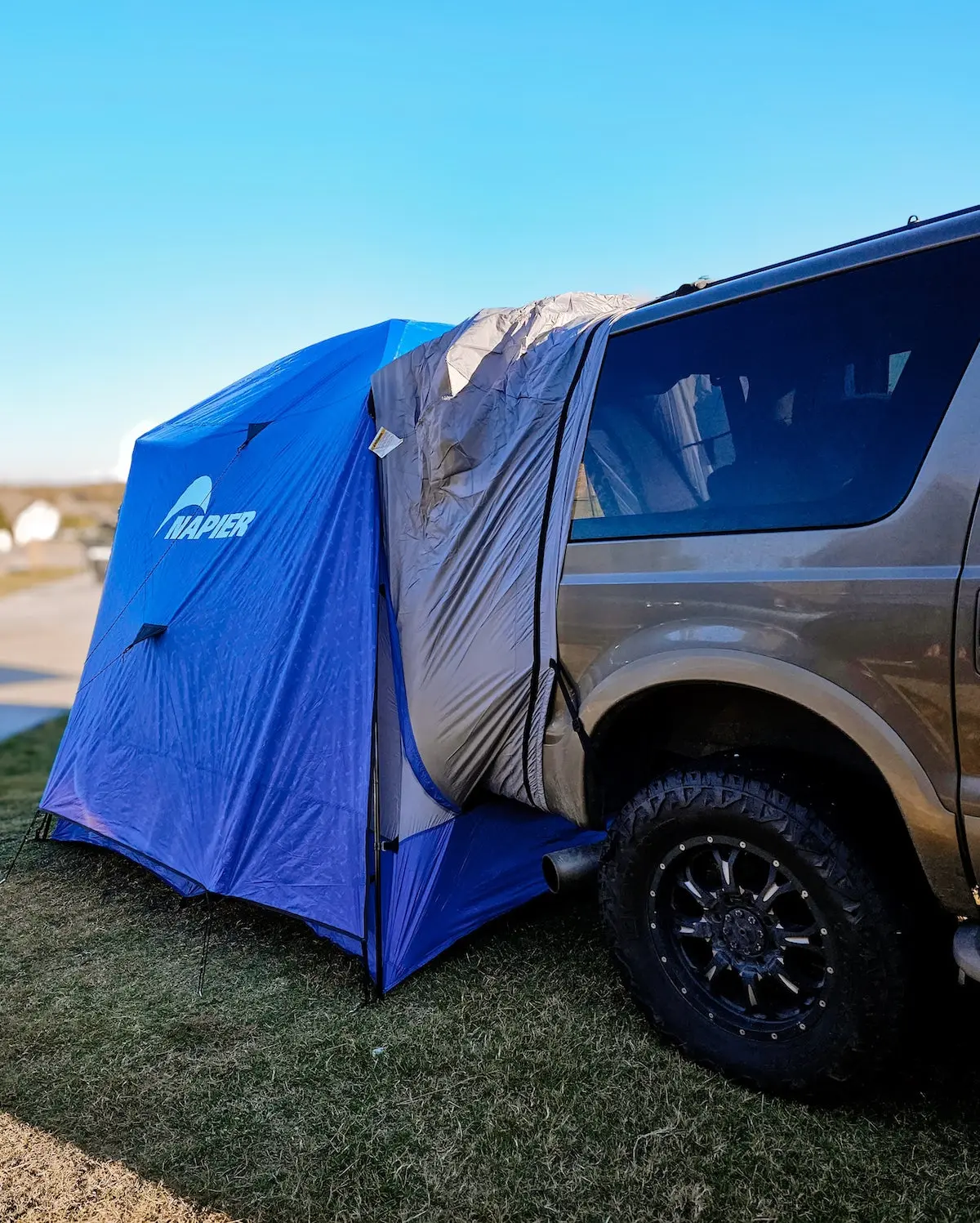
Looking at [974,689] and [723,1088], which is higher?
[974,689]

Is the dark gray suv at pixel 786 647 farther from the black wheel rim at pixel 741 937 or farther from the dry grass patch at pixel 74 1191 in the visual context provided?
the dry grass patch at pixel 74 1191

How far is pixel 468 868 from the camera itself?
3637 millimetres

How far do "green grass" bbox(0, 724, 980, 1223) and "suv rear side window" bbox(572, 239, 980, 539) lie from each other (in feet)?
5.57

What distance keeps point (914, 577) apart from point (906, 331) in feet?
2.23

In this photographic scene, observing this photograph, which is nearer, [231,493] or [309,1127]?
[309,1127]

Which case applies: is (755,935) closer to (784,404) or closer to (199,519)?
(784,404)

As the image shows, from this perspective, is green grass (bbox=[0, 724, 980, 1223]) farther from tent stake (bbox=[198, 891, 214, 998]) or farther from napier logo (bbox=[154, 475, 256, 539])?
napier logo (bbox=[154, 475, 256, 539])

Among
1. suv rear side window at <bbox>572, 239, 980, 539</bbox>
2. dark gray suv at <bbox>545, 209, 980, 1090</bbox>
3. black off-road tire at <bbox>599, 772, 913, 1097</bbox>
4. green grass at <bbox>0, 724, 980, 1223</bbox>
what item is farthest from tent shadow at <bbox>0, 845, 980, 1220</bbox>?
suv rear side window at <bbox>572, 239, 980, 539</bbox>

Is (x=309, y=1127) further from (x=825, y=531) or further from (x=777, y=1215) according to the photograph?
(x=825, y=531)

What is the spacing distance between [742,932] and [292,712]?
6.55 ft

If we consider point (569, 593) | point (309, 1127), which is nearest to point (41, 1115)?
point (309, 1127)

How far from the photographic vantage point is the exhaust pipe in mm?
3031

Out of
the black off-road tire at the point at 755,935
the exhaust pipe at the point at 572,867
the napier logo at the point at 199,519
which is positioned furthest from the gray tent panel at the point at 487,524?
the napier logo at the point at 199,519

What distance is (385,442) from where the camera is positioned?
3607 millimetres
